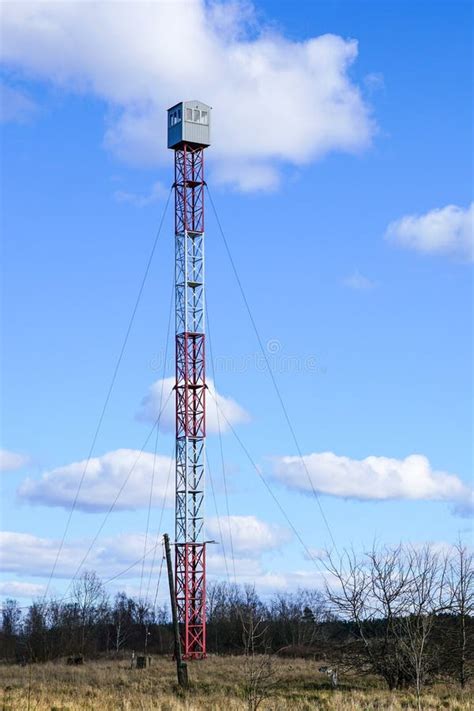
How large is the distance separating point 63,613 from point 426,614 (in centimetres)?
6606

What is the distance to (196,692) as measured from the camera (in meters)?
35.1

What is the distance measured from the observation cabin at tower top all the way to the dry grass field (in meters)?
27.0

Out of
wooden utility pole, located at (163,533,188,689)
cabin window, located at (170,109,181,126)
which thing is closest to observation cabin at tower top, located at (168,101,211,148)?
cabin window, located at (170,109,181,126)

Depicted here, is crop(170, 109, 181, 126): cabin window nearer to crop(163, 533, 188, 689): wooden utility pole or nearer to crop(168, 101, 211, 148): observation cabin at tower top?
crop(168, 101, 211, 148): observation cabin at tower top

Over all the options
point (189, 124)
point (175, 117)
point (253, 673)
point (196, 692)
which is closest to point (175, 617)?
point (196, 692)

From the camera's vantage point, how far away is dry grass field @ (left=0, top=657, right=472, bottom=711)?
2786 cm

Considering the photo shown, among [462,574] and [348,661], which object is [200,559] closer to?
[348,661]

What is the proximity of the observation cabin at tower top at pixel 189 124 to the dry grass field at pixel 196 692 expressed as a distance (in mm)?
26959

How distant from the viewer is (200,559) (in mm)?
50719

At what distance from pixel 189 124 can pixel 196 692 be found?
30470 mm

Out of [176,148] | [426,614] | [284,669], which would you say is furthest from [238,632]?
[426,614]

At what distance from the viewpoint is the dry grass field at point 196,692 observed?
91.4ft

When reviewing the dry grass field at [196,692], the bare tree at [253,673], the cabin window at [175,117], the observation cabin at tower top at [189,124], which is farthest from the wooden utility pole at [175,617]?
the cabin window at [175,117]

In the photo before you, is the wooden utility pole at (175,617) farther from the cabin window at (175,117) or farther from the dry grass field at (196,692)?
the cabin window at (175,117)
